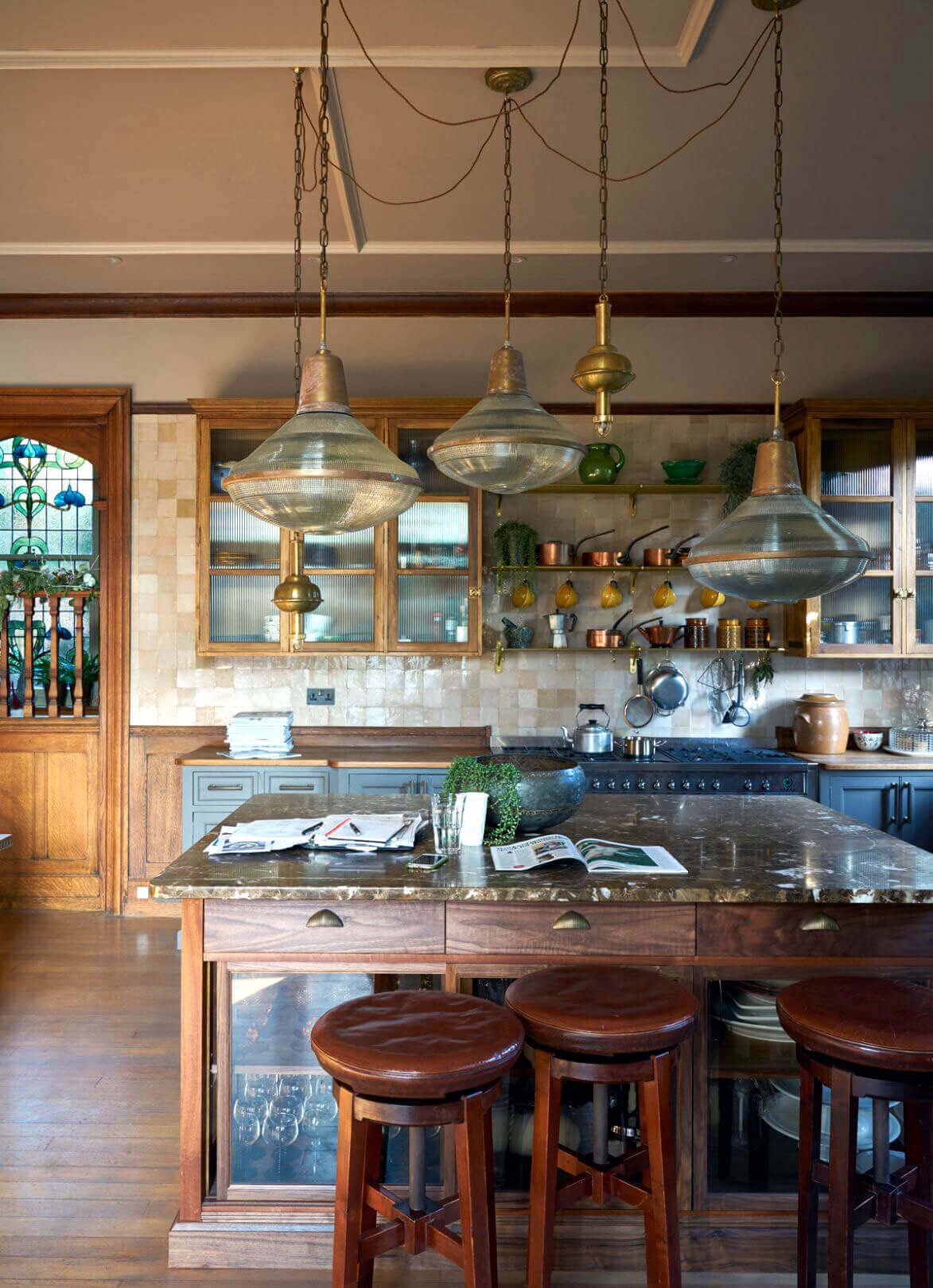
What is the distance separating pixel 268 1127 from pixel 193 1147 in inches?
6.8

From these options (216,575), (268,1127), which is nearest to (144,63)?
(216,575)

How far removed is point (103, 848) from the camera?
5141mm

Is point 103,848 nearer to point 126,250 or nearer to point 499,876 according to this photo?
point 126,250

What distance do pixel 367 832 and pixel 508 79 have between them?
2455 millimetres

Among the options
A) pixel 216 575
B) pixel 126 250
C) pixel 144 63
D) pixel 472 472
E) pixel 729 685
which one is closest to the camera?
pixel 472 472

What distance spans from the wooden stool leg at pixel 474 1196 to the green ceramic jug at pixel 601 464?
3605 millimetres

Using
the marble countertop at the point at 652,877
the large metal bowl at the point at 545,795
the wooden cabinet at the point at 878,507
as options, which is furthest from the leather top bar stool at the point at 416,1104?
the wooden cabinet at the point at 878,507

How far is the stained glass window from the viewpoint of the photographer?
17.7 feet

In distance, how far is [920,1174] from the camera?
6.40 ft

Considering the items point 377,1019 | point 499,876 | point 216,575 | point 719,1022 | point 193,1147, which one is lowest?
point 193,1147

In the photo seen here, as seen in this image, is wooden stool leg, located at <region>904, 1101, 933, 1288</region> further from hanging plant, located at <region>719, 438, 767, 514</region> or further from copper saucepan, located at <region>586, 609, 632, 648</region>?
hanging plant, located at <region>719, 438, 767, 514</region>

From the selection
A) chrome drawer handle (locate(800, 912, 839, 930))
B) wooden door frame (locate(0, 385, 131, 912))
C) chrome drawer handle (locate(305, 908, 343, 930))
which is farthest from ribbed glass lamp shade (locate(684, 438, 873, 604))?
wooden door frame (locate(0, 385, 131, 912))

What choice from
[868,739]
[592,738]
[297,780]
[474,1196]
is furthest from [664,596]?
[474,1196]

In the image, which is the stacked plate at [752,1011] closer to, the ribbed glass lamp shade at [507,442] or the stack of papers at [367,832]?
the stack of papers at [367,832]
